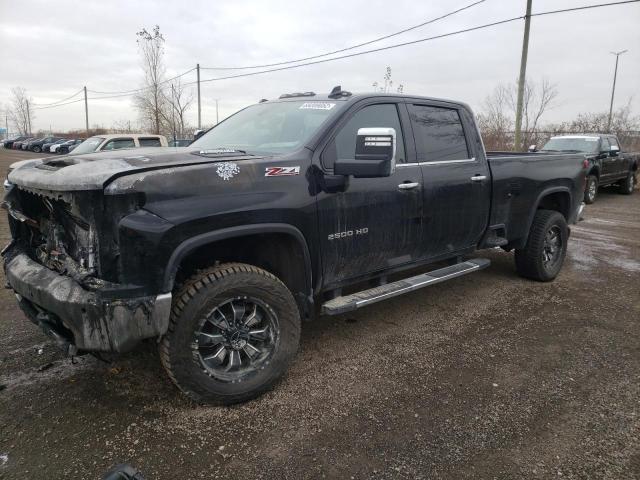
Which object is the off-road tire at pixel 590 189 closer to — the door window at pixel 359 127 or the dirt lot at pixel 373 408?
the dirt lot at pixel 373 408

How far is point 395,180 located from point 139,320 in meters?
2.15

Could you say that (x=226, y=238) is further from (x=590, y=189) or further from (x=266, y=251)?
(x=590, y=189)

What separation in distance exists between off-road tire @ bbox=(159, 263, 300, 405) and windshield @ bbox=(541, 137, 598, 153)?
1232cm

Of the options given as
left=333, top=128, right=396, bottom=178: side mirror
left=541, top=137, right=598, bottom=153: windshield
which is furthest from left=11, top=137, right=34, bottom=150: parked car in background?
left=333, top=128, right=396, bottom=178: side mirror

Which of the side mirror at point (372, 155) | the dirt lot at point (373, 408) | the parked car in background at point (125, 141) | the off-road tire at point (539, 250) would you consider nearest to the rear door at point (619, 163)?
the off-road tire at point (539, 250)

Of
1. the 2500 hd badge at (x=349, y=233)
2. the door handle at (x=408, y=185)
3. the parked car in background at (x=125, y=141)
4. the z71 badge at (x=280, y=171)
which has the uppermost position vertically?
the parked car in background at (x=125, y=141)

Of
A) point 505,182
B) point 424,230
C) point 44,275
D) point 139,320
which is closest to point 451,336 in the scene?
point 424,230

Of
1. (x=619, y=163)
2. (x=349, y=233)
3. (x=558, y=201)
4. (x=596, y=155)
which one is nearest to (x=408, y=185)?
(x=349, y=233)

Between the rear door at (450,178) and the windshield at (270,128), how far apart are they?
0.96 meters

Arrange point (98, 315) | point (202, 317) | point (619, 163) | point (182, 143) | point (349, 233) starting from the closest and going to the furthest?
point (98, 315)
point (202, 317)
point (349, 233)
point (182, 143)
point (619, 163)

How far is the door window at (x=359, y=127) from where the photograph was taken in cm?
332

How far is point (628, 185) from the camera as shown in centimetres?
1516

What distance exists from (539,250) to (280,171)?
371 cm

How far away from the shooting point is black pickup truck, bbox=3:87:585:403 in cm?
248
